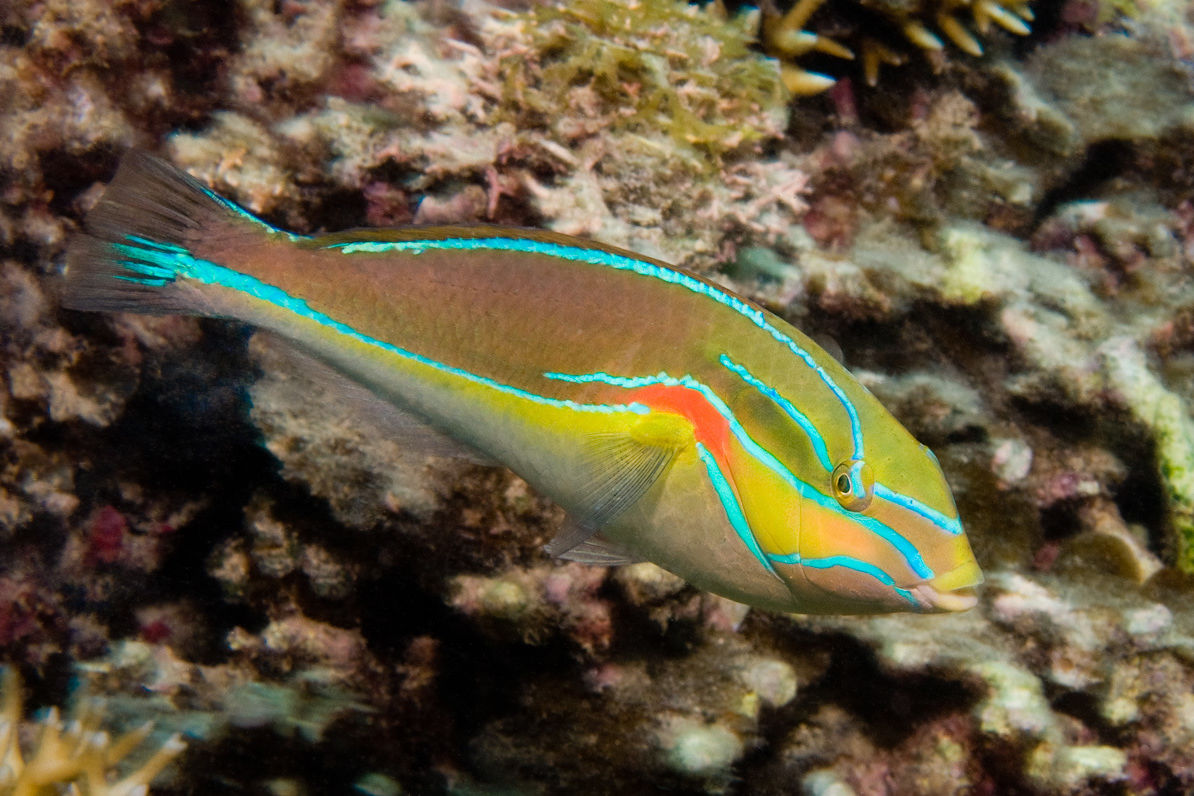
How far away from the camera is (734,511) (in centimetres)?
175

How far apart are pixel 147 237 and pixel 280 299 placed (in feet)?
1.44

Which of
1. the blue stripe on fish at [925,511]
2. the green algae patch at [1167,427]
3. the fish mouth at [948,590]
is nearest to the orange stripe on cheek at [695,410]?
the blue stripe on fish at [925,511]

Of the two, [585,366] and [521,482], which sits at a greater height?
[585,366]

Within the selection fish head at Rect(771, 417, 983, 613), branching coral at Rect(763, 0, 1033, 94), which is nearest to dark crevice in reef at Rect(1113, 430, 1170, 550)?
branching coral at Rect(763, 0, 1033, 94)

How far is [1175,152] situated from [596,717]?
4.57 m

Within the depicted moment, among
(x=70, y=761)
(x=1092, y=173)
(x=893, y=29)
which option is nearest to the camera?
(x=70, y=761)

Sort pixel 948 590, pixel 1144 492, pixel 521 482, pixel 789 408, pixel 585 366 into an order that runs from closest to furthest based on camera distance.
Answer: pixel 948 590 < pixel 789 408 < pixel 585 366 < pixel 521 482 < pixel 1144 492

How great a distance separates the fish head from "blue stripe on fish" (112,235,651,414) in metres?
0.52

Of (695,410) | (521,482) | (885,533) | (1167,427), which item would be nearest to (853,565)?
(885,533)

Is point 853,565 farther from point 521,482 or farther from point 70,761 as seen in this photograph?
point 70,761

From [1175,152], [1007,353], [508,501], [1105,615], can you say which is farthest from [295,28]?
[1175,152]

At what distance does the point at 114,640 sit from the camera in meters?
3.68

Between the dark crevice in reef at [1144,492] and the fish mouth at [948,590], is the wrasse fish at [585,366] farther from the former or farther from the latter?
the dark crevice in reef at [1144,492]

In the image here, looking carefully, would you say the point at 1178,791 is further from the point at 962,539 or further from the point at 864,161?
the point at 864,161
